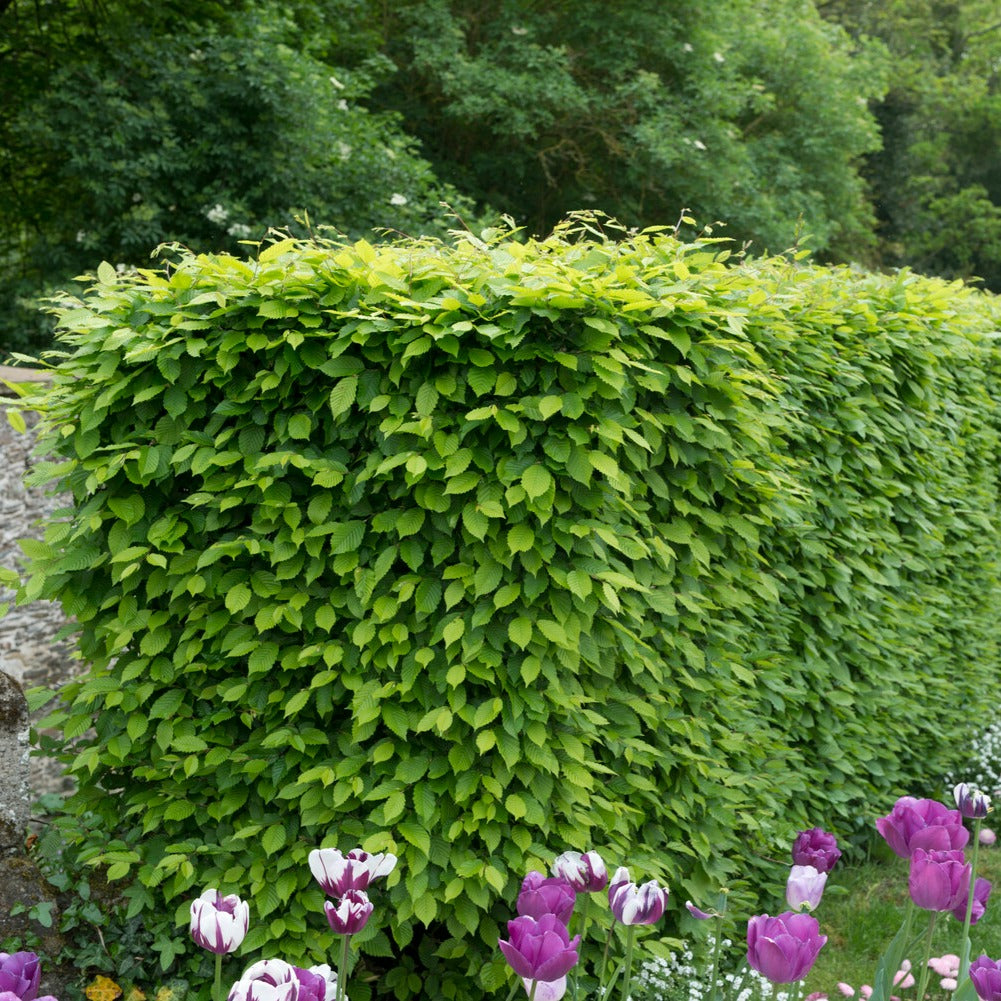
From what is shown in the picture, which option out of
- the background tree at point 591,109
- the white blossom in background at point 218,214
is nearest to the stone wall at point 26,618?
the white blossom in background at point 218,214

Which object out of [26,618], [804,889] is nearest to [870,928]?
[804,889]

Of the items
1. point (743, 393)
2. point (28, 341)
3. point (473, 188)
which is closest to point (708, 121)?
point (473, 188)

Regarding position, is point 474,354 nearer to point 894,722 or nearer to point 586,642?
point 586,642

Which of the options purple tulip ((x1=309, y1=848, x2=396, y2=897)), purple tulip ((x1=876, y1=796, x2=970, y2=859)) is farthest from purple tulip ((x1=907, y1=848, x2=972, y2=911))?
purple tulip ((x1=309, y1=848, x2=396, y2=897))

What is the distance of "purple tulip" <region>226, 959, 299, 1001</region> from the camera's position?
135 cm

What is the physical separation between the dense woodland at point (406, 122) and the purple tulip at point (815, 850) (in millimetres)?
3658

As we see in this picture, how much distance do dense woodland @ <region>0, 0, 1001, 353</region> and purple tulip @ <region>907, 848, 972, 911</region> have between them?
400 centimetres

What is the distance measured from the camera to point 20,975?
1463 mm

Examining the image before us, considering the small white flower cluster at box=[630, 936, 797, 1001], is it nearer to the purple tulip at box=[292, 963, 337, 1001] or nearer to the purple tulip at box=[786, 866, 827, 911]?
the purple tulip at box=[786, 866, 827, 911]

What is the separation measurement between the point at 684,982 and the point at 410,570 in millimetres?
1608

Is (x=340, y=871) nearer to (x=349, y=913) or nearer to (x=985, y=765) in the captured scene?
(x=349, y=913)

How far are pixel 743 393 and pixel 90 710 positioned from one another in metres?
2.32

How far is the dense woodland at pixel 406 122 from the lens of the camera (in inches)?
353

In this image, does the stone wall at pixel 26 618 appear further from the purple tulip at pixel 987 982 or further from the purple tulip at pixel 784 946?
the purple tulip at pixel 987 982
